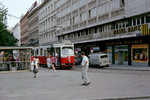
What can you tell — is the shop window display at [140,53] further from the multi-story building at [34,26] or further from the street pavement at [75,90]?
the multi-story building at [34,26]

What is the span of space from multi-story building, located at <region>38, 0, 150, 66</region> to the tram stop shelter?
9.70 metres

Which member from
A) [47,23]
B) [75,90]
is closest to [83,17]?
[47,23]

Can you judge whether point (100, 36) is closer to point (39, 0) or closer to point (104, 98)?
point (104, 98)

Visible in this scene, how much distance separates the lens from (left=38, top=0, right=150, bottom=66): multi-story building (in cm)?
3291

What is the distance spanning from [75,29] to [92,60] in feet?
60.0

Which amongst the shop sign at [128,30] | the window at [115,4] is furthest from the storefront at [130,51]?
the window at [115,4]

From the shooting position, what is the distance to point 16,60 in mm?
27297

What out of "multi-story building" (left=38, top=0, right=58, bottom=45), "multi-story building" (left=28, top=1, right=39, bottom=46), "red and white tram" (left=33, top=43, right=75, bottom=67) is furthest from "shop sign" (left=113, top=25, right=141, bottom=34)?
"multi-story building" (left=28, top=1, right=39, bottom=46)

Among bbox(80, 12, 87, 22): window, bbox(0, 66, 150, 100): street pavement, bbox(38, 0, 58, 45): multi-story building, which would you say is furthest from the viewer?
bbox(38, 0, 58, 45): multi-story building

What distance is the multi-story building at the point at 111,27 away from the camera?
1296 inches

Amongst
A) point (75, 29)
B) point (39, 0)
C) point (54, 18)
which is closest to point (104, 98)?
point (75, 29)

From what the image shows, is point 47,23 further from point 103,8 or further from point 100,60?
point 100,60

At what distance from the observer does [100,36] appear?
4212 centimetres

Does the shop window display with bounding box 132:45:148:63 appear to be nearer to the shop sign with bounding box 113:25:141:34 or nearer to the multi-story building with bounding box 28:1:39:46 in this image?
the shop sign with bounding box 113:25:141:34
